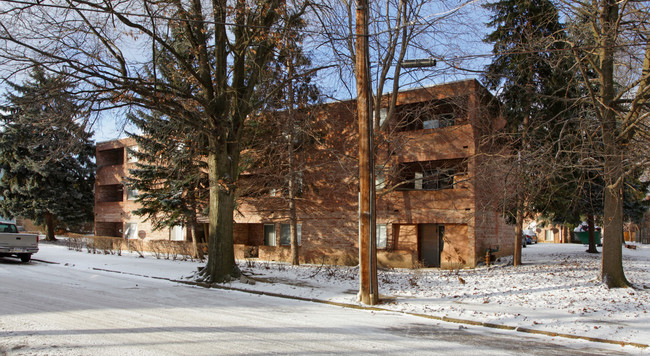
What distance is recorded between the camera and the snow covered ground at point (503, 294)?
29.2 feet

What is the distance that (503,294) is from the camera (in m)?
12.1

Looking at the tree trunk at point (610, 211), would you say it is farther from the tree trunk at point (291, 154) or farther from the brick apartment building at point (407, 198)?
the tree trunk at point (291, 154)

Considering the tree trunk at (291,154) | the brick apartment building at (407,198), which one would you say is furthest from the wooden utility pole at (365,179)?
the brick apartment building at (407,198)

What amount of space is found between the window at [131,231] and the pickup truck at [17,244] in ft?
51.6

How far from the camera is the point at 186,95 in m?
12.7

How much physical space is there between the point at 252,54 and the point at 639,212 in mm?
29197

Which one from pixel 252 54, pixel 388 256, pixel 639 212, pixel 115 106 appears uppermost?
pixel 252 54

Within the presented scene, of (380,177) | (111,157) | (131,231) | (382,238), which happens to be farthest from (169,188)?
(111,157)

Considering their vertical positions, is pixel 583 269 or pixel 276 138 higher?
pixel 276 138

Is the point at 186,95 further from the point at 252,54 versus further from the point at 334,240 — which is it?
the point at 334,240

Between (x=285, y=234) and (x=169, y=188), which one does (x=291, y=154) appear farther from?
(x=285, y=234)

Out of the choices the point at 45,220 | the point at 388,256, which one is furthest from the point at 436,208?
→ the point at 45,220

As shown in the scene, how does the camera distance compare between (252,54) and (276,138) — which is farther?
(276,138)

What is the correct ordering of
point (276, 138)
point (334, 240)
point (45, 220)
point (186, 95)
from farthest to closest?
point (45, 220) < point (334, 240) < point (276, 138) < point (186, 95)
